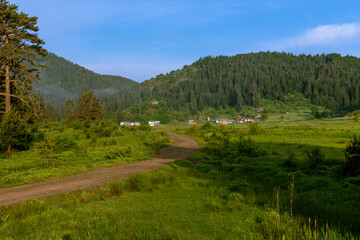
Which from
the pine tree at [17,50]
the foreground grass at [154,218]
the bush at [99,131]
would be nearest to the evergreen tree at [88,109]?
the bush at [99,131]

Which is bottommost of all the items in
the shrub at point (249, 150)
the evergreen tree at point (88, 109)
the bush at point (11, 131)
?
the shrub at point (249, 150)

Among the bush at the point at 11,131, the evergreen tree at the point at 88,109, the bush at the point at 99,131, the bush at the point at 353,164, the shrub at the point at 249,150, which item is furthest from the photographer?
the evergreen tree at the point at 88,109

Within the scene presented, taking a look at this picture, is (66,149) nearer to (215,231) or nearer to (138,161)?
(138,161)

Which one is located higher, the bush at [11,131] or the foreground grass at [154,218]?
the bush at [11,131]

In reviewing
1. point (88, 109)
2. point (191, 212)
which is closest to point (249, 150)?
point (191, 212)

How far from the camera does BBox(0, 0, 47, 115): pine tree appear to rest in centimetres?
2564

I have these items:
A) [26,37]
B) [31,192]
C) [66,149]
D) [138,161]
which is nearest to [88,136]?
[66,149]

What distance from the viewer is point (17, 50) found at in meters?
25.1

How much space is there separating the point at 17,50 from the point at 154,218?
94.7ft

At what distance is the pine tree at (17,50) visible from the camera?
25.6m

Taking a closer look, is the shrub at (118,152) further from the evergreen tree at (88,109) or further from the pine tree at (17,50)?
the evergreen tree at (88,109)

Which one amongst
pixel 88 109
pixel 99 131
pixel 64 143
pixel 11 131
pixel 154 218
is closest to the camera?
pixel 154 218

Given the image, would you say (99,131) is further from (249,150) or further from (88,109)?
(88,109)

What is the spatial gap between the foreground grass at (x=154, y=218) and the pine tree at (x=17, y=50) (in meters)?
23.2
